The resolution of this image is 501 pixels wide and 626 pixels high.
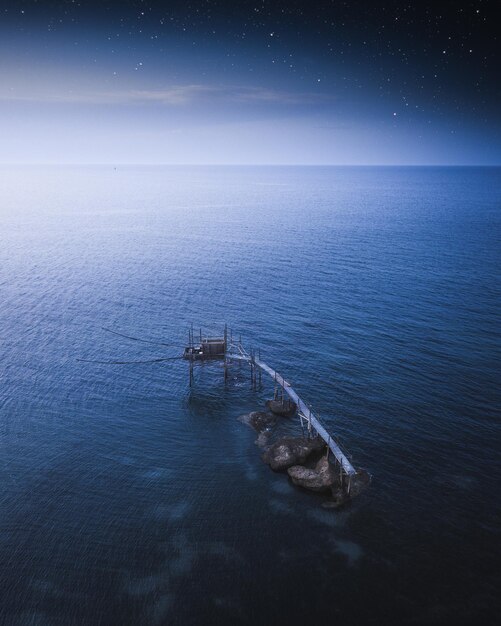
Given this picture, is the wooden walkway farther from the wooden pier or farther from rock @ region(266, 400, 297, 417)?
rock @ region(266, 400, 297, 417)

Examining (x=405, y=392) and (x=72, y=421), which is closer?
(x=72, y=421)

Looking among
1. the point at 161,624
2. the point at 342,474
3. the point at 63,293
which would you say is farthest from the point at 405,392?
the point at 63,293

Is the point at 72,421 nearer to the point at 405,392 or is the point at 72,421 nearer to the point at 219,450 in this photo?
the point at 219,450

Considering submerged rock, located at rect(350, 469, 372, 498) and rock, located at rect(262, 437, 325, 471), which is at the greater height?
rock, located at rect(262, 437, 325, 471)

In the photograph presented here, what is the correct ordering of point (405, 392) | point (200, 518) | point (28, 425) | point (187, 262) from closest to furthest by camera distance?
point (200, 518)
point (28, 425)
point (405, 392)
point (187, 262)

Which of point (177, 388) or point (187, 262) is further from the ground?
point (187, 262)

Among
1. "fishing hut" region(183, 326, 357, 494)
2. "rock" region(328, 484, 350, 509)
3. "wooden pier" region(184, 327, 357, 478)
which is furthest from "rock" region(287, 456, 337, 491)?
"wooden pier" region(184, 327, 357, 478)

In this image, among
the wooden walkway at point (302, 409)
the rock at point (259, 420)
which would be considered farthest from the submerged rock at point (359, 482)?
the rock at point (259, 420)

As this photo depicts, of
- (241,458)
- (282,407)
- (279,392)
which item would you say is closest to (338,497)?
(241,458)
